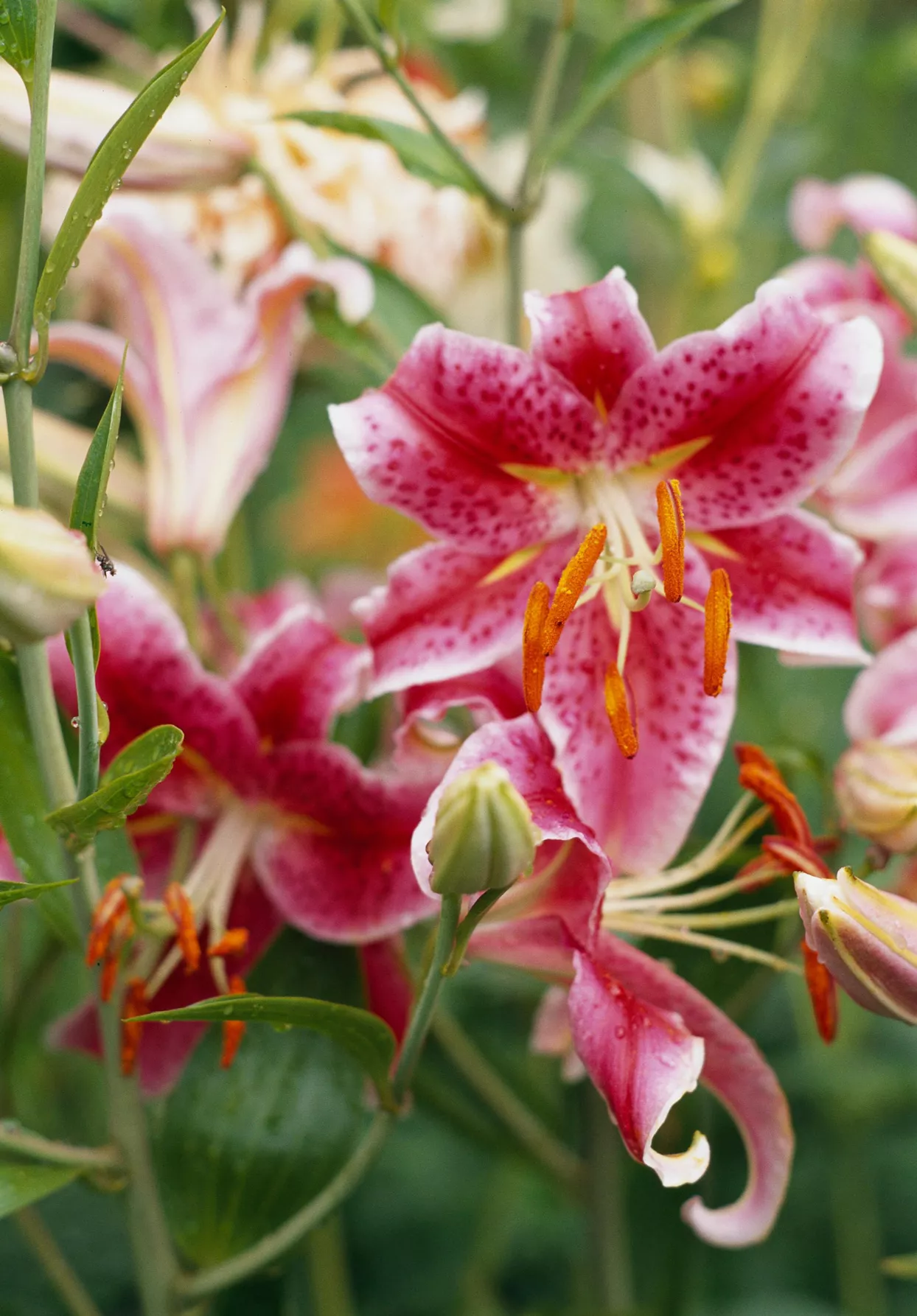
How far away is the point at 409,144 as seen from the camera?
0.43 meters

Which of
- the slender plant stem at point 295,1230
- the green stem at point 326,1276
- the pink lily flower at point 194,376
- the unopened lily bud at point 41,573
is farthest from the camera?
the green stem at point 326,1276

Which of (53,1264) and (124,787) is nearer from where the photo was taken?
(124,787)

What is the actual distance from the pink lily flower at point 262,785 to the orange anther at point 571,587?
0.07 meters

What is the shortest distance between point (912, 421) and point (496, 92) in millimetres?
433

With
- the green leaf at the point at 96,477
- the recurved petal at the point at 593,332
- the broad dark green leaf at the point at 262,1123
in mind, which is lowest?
the broad dark green leaf at the point at 262,1123

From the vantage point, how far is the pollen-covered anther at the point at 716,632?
33cm

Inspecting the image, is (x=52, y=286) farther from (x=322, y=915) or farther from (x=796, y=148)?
(x=796, y=148)

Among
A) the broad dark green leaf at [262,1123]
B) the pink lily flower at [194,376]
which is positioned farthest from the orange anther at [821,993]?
the pink lily flower at [194,376]

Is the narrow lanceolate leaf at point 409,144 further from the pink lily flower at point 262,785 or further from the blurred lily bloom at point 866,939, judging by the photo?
the blurred lily bloom at point 866,939

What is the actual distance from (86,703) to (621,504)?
16 centimetres

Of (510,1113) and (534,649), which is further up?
(534,649)

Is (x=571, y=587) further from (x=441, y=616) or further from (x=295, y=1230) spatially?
(x=295, y=1230)

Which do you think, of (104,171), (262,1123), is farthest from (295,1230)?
(104,171)

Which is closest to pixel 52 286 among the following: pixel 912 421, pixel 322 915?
pixel 322 915
